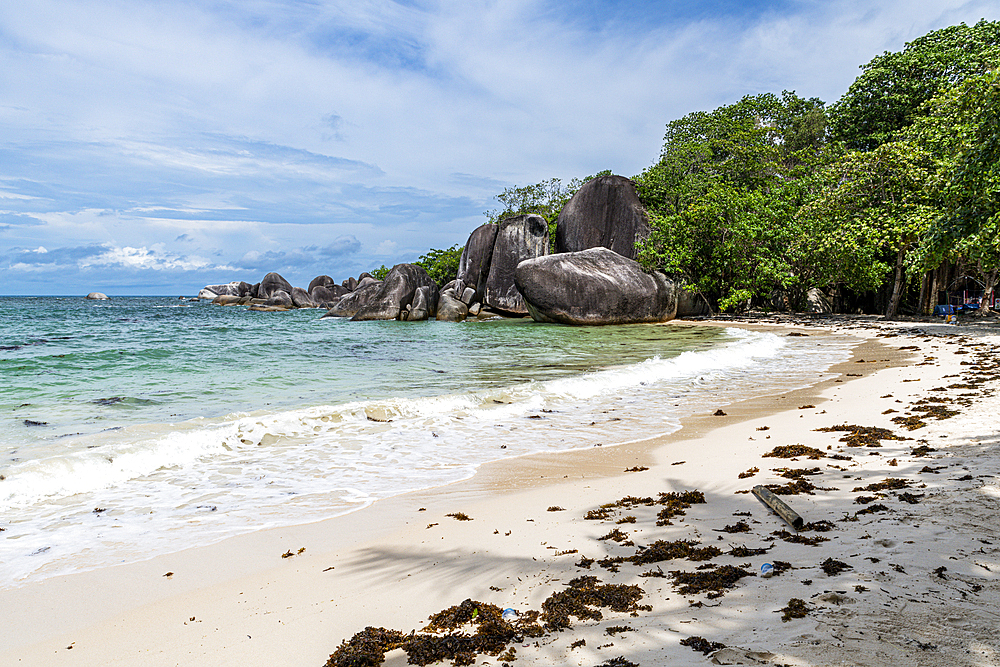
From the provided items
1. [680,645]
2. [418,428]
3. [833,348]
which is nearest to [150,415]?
[418,428]

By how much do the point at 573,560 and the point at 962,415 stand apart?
4.96 metres

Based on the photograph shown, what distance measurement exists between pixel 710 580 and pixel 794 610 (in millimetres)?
447

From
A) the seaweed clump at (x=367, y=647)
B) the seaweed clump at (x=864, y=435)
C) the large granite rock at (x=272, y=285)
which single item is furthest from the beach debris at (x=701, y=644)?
the large granite rock at (x=272, y=285)

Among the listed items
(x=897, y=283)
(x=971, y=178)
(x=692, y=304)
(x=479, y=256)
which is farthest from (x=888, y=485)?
(x=479, y=256)

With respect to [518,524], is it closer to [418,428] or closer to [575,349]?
[418,428]

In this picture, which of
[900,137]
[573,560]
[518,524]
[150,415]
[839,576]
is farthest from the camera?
[900,137]

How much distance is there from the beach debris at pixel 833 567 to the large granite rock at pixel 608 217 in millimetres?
26336

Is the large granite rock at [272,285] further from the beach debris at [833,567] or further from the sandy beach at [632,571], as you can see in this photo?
the beach debris at [833,567]

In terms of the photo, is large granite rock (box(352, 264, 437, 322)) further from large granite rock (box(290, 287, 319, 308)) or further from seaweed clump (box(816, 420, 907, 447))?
seaweed clump (box(816, 420, 907, 447))

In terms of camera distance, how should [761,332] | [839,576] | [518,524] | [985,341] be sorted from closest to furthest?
[839,576] → [518,524] → [985,341] → [761,332]

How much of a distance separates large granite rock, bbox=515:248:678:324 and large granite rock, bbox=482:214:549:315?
4385 millimetres

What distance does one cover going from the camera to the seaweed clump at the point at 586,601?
2.42 meters

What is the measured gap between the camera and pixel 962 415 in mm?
5566

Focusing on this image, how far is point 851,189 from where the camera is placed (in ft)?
64.2
